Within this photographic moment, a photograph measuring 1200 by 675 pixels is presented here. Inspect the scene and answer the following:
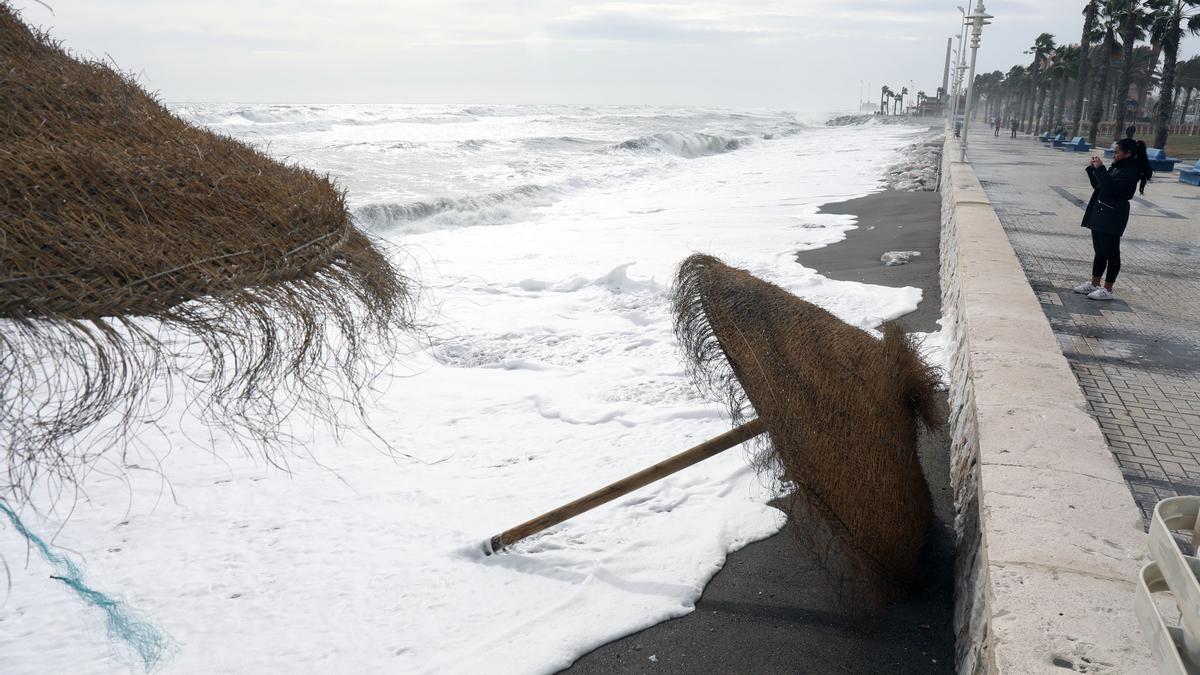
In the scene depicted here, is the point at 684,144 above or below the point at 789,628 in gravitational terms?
above

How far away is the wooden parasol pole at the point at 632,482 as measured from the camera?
11.6 ft

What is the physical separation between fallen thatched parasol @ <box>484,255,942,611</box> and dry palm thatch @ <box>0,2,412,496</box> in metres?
1.55

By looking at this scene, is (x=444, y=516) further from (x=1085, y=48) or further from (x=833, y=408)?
(x=1085, y=48)

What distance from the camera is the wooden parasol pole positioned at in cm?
355

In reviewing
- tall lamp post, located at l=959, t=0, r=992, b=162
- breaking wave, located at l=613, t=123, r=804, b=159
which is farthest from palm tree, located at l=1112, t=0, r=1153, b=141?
breaking wave, located at l=613, t=123, r=804, b=159

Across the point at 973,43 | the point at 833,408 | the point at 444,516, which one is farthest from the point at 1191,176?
the point at 444,516

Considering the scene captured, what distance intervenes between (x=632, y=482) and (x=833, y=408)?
1217mm

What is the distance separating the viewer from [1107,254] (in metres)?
6.86

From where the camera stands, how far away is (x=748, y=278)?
3715 mm

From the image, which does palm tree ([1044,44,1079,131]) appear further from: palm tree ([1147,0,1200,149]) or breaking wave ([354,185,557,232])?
breaking wave ([354,185,557,232])

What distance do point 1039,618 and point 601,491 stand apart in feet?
7.00

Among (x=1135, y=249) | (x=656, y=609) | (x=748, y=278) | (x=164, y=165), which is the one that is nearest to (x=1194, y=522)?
(x=748, y=278)

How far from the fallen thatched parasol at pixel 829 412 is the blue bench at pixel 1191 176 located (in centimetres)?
1732

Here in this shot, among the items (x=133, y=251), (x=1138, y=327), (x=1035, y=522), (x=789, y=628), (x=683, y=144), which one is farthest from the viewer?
(x=683, y=144)
